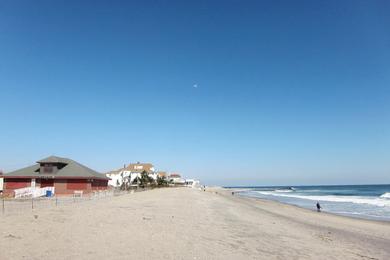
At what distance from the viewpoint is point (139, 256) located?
9117 millimetres

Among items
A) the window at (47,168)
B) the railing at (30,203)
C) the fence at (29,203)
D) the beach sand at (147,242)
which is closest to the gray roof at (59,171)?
the window at (47,168)

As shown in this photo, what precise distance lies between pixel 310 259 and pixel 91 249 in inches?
233

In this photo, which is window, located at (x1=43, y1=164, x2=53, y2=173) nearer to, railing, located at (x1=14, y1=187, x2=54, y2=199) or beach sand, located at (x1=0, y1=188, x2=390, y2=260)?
railing, located at (x1=14, y1=187, x2=54, y2=199)

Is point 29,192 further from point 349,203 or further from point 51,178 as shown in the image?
point 349,203

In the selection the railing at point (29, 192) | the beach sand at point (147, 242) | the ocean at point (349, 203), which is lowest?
the ocean at point (349, 203)

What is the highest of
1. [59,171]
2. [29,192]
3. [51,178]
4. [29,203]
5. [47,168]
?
[47,168]

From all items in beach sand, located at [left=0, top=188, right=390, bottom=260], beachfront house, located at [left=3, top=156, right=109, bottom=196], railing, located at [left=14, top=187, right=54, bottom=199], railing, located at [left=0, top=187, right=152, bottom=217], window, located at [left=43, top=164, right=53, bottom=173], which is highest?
window, located at [left=43, top=164, right=53, bottom=173]

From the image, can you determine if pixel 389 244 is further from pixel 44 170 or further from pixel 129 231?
pixel 44 170

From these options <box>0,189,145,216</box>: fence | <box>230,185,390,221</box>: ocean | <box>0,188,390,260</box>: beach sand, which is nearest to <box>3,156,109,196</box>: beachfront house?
<box>0,189,145,216</box>: fence

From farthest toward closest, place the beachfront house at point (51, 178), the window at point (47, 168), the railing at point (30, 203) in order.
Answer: the window at point (47, 168) → the beachfront house at point (51, 178) → the railing at point (30, 203)

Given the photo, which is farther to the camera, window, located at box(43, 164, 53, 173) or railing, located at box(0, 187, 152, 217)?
window, located at box(43, 164, 53, 173)

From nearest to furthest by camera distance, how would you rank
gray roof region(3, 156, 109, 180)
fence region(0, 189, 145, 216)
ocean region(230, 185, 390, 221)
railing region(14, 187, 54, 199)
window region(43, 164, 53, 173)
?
fence region(0, 189, 145, 216) → ocean region(230, 185, 390, 221) → railing region(14, 187, 54, 199) → gray roof region(3, 156, 109, 180) → window region(43, 164, 53, 173)

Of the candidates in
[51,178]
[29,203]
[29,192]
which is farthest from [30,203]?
[51,178]

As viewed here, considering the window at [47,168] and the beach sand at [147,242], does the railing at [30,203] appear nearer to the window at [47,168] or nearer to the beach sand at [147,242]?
the beach sand at [147,242]
